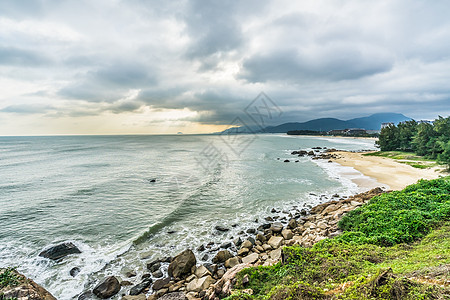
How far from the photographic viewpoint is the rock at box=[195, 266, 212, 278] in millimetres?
9145

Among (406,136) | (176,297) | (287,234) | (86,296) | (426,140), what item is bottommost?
(86,296)

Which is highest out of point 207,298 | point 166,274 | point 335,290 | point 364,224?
point 335,290

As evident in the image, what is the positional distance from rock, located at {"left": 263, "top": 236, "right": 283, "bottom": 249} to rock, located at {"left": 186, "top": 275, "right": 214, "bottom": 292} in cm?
437

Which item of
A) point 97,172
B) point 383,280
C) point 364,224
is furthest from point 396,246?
point 97,172

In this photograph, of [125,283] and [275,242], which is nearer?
[125,283]

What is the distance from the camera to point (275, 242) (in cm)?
1148

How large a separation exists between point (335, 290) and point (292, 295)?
117cm

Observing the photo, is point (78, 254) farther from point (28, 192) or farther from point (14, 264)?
point (28, 192)

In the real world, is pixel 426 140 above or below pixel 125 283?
above

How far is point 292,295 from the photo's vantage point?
454 centimetres

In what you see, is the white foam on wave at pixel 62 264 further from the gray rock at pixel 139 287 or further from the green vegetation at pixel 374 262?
the green vegetation at pixel 374 262

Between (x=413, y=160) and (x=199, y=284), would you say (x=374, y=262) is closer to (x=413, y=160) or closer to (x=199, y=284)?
(x=199, y=284)

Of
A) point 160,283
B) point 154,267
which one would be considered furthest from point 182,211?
point 160,283

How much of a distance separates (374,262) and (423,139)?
50.1 meters
